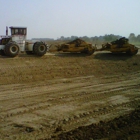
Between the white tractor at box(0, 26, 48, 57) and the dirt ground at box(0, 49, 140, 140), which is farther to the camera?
the white tractor at box(0, 26, 48, 57)

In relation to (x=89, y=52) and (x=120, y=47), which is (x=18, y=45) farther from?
(x=120, y=47)

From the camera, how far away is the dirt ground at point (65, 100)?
6781 millimetres

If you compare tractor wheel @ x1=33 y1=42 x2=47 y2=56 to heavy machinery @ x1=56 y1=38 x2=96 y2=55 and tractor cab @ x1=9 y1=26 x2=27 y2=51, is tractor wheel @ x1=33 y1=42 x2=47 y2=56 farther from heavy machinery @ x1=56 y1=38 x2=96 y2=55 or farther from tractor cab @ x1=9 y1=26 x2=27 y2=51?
heavy machinery @ x1=56 y1=38 x2=96 y2=55

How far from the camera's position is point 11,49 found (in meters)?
18.1

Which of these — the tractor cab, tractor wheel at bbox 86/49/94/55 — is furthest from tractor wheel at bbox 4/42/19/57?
tractor wheel at bbox 86/49/94/55

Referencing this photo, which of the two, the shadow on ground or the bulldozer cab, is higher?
the bulldozer cab

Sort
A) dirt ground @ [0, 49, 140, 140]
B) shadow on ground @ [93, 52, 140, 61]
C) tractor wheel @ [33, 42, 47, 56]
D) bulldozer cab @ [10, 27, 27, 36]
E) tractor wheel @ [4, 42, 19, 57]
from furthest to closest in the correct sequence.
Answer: shadow on ground @ [93, 52, 140, 61], tractor wheel @ [33, 42, 47, 56], bulldozer cab @ [10, 27, 27, 36], tractor wheel @ [4, 42, 19, 57], dirt ground @ [0, 49, 140, 140]

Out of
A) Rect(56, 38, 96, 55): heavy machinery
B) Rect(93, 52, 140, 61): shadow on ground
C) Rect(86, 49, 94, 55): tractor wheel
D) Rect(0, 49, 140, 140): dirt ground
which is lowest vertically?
Rect(0, 49, 140, 140): dirt ground

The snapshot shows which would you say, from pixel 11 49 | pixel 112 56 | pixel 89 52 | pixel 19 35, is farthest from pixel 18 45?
pixel 112 56

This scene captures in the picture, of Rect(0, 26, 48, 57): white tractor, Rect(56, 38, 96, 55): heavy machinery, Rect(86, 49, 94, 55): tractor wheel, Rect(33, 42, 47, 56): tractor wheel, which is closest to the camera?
Rect(0, 26, 48, 57): white tractor

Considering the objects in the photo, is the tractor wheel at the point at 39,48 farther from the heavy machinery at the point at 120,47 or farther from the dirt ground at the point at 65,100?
the heavy machinery at the point at 120,47

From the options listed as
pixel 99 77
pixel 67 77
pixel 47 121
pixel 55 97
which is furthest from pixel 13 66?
pixel 47 121

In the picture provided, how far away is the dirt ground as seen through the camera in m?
6.78

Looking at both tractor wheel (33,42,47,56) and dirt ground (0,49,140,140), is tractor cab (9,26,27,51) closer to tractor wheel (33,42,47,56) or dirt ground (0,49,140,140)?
tractor wheel (33,42,47,56)
